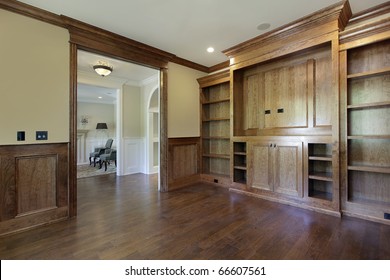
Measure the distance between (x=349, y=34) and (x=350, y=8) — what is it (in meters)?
0.30

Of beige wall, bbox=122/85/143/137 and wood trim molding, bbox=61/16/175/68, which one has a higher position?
wood trim molding, bbox=61/16/175/68

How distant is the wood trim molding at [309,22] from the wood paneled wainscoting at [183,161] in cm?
224

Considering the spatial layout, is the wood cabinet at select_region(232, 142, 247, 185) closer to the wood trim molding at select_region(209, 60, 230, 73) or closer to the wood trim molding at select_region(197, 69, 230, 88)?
the wood trim molding at select_region(197, 69, 230, 88)

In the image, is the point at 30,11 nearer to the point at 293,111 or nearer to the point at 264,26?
the point at 264,26

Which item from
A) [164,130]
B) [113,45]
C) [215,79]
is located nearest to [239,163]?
[164,130]

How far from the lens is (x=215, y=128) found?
4.75m

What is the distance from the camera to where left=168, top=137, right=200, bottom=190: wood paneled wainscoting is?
4094 millimetres

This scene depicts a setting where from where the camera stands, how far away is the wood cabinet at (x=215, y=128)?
14.5 feet

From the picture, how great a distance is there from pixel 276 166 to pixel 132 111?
14.3ft

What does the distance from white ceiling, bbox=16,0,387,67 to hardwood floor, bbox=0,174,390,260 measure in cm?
271

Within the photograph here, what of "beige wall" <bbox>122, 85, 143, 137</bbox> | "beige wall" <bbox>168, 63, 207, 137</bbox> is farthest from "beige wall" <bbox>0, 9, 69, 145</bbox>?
"beige wall" <bbox>122, 85, 143, 137</bbox>

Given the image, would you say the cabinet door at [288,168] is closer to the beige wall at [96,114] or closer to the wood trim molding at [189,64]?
the wood trim molding at [189,64]

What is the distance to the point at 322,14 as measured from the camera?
256 centimetres

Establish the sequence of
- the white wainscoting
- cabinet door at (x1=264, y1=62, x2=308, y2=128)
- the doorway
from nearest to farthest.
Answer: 1. cabinet door at (x1=264, y1=62, x2=308, y2=128)
2. the doorway
3. the white wainscoting
